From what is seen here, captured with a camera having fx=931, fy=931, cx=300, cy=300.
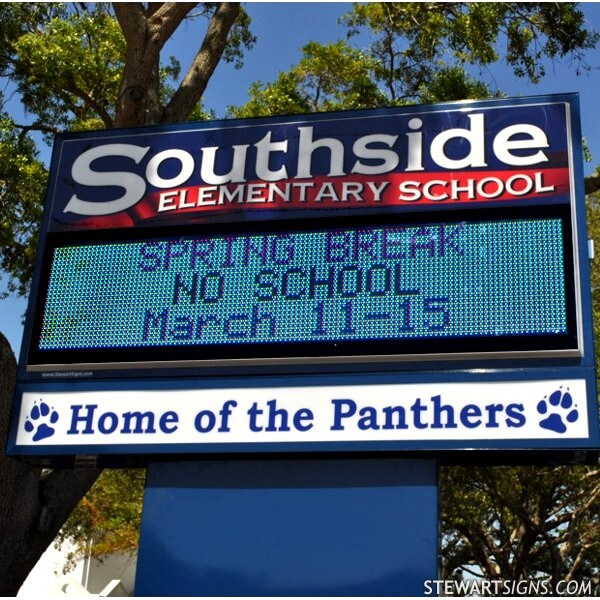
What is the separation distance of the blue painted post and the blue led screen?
892 millimetres

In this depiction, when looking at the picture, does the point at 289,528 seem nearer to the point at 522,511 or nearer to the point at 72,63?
the point at 72,63

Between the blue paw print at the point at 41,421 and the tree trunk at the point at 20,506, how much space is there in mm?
867

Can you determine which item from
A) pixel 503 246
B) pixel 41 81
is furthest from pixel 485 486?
pixel 503 246

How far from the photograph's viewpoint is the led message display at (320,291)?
610 cm

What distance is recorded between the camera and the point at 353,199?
683cm

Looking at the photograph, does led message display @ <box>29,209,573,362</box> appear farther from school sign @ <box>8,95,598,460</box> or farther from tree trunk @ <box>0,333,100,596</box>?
tree trunk @ <box>0,333,100,596</box>

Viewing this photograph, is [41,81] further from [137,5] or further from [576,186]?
[576,186]

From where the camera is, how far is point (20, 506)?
755 centimetres

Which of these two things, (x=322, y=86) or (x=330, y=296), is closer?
(x=330, y=296)

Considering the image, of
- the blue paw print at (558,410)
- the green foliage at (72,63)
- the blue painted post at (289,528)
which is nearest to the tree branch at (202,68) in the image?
the green foliage at (72,63)

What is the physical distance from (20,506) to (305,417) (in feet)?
9.20

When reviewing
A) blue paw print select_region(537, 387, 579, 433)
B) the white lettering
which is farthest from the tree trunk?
blue paw print select_region(537, 387, 579, 433)

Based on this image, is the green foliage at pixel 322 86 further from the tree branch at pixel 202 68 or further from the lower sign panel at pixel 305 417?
the lower sign panel at pixel 305 417

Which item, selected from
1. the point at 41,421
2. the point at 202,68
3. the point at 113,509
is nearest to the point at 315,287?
the point at 41,421
